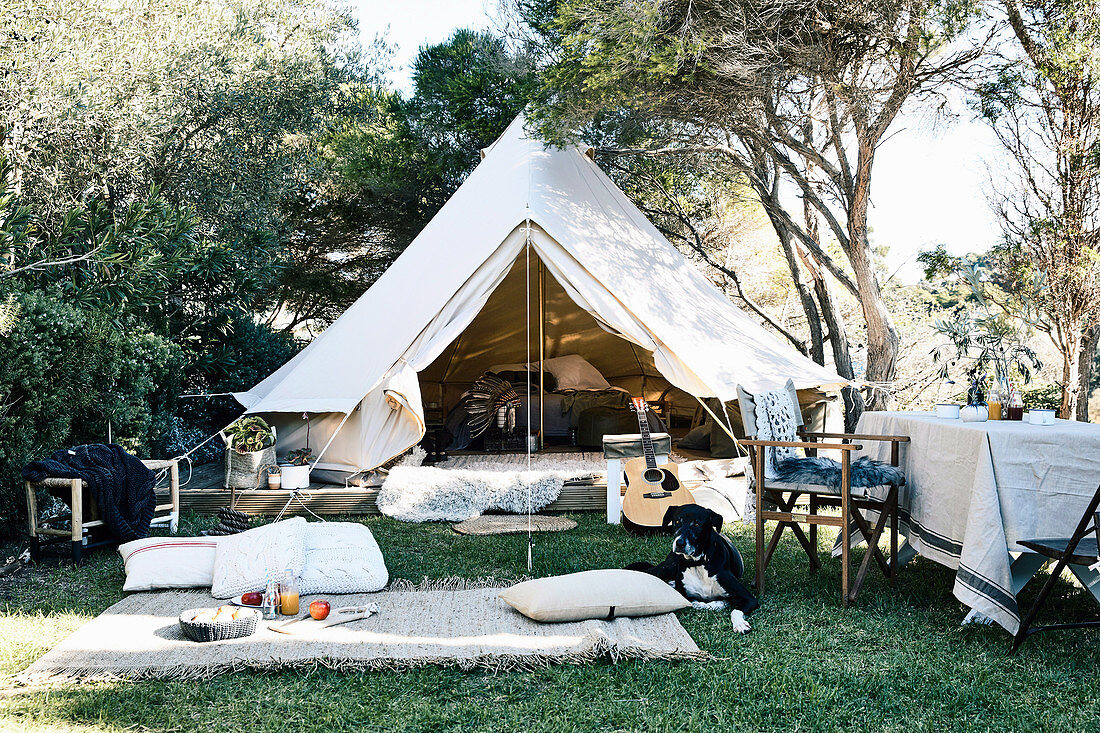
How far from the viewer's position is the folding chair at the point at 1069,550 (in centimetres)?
229

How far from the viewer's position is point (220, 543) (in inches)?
133

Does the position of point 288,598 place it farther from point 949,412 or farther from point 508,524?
point 949,412

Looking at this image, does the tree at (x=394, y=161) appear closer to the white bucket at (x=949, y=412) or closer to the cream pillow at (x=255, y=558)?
the cream pillow at (x=255, y=558)

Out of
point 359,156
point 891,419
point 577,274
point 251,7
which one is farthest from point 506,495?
point 359,156

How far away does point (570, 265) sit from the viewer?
5.00 m

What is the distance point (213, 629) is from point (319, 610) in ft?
1.18

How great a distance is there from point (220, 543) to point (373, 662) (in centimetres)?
125

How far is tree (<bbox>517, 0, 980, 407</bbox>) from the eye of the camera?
17.5ft

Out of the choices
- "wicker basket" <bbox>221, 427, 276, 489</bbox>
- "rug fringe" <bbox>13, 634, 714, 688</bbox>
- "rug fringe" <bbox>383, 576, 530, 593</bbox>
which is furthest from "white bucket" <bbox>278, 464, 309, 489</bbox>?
"rug fringe" <bbox>13, 634, 714, 688</bbox>

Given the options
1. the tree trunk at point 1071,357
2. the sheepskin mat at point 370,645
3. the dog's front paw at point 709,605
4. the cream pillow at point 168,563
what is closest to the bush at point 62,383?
the cream pillow at point 168,563

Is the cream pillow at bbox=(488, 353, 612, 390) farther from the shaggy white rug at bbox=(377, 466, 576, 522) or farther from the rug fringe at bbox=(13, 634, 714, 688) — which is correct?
the rug fringe at bbox=(13, 634, 714, 688)

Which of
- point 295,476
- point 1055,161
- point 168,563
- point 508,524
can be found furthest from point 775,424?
point 1055,161

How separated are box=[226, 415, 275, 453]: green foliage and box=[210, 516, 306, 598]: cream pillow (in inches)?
61.8

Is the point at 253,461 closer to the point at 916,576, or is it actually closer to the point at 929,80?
the point at 916,576
